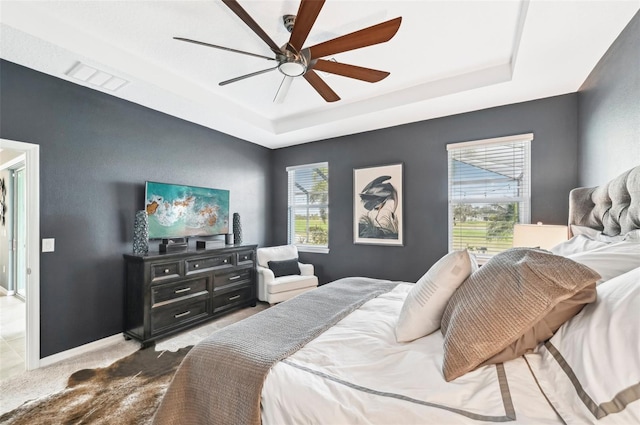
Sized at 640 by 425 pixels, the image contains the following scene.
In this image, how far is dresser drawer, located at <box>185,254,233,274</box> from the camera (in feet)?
10.8

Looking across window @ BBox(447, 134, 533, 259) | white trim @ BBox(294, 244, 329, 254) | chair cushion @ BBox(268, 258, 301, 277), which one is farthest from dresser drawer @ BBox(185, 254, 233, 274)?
window @ BBox(447, 134, 533, 259)

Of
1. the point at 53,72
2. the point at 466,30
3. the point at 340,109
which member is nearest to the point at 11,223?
the point at 53,72

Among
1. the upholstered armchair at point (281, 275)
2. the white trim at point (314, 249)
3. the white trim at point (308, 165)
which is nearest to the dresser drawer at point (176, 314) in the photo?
the upholstered armchair at point (281, 275)

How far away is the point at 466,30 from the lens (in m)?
2.29

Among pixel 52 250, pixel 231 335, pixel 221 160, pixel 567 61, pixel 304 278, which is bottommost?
pixel 304 278

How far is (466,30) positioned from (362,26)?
835mm

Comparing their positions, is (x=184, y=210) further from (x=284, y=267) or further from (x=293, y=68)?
(x=293, y=68)

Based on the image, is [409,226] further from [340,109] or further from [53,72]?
[53,72]

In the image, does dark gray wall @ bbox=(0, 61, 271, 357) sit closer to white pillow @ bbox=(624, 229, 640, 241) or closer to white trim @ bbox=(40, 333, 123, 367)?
white trim @ bbox=(40, 333, 123, 367)

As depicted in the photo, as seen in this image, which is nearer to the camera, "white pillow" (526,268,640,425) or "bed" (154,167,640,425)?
"white pillow" (526,268,640,425)

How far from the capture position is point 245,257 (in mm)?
4039

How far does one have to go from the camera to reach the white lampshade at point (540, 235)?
7.82ft

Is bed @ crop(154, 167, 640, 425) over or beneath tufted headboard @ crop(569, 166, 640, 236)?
beneath

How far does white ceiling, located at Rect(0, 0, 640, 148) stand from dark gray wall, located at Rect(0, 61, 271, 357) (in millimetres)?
218
